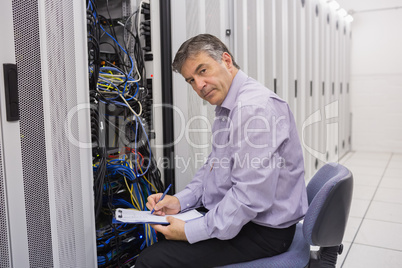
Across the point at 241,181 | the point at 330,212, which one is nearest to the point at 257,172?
the point at 241,181

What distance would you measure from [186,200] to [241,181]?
1.50ft

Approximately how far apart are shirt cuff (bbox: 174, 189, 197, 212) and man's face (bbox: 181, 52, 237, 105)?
443mm

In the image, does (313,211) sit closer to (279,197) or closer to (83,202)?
(279,197)

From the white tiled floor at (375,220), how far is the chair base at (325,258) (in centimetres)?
111

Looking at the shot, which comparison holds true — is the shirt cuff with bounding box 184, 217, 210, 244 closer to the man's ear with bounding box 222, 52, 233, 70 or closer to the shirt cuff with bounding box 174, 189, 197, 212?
the shirt cuff with bounding box 174, 189, 197, 212

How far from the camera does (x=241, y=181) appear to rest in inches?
43.4

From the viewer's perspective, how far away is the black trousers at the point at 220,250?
1134 millimetres

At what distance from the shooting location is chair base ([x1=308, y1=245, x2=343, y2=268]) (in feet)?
3.89

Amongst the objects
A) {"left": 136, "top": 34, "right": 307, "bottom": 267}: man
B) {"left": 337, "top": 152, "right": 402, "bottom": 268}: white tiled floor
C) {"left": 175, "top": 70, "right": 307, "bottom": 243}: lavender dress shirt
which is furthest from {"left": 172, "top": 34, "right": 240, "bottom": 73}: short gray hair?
{"left": 337, "top": 152, "right": 402, "bottom": 268}: white tiled floor

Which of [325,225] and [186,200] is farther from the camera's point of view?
[186,200]

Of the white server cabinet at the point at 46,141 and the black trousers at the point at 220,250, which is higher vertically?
the white server cabinet at the point at 46,141

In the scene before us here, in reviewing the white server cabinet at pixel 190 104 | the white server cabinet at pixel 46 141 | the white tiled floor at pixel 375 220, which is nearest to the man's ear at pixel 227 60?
the white server cabinet at pixel 46 141

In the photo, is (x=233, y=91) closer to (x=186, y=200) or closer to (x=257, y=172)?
(x=257, y=172)

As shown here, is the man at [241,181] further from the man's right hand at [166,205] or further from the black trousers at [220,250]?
the man's right hand at [166,205]
